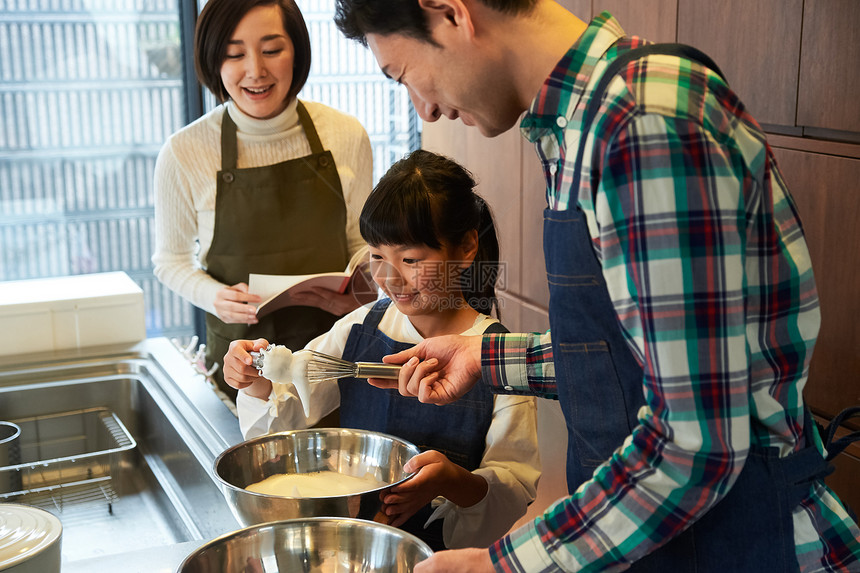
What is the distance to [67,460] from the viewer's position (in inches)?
52.6

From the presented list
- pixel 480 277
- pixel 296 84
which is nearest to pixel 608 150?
pixel 480 277

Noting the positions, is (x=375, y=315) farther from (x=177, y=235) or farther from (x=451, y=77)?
(x=451, y=77)

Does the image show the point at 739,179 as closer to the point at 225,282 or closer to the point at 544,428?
the point at 225,282

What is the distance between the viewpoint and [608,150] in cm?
63

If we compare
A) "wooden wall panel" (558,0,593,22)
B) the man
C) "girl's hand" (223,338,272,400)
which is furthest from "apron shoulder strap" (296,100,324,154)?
the man

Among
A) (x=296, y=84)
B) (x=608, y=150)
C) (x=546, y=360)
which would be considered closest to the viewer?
(x=608, y=150)

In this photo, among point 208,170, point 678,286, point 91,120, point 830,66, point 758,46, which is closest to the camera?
point 678,286

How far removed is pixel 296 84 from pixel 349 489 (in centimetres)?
123

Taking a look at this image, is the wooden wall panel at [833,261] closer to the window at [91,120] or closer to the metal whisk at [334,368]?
the metal whisk at [334,368]

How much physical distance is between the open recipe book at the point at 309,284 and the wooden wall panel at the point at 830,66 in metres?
0.94

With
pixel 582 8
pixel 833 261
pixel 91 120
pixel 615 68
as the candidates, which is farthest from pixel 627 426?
pixel 91 120

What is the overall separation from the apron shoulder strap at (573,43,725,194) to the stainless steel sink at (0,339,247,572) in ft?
2.03

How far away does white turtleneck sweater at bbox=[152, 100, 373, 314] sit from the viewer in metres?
2.01

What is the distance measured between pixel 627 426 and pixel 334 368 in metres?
0.64
